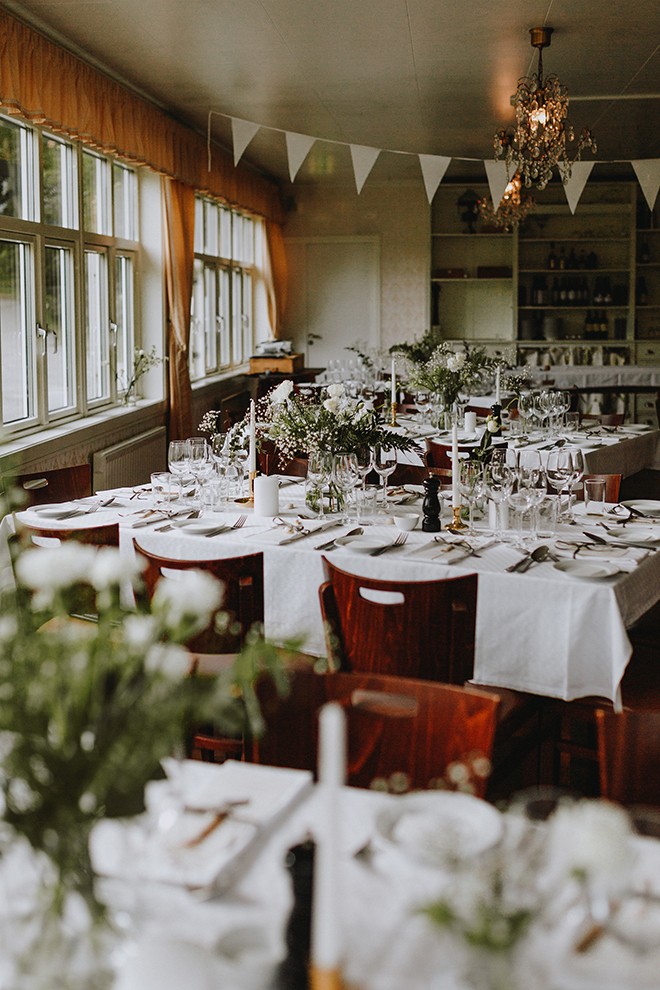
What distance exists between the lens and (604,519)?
390cm

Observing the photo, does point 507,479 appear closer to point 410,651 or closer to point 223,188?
point 410,651

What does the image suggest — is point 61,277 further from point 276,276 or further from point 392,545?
point 276,276

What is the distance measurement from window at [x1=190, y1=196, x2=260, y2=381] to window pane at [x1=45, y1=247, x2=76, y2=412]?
3052mm

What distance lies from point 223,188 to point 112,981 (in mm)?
9111

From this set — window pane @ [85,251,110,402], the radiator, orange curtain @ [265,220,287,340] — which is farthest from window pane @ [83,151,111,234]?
orange curtain @ [265,220,287,340]

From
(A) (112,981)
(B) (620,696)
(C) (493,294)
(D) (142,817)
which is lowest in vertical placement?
(B) (620,696)

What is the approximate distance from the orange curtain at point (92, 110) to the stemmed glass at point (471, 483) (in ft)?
9.50

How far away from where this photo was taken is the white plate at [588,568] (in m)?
3.11

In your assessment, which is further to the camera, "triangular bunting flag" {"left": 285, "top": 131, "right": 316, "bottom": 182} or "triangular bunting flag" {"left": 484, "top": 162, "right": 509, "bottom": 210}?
"triangular bunting flag" {"left": 484, "top": 162, "right": 509, "bottom": 210}

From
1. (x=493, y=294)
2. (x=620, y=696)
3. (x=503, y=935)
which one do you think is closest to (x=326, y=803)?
(x=503, y=935)

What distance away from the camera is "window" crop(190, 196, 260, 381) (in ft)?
32.4

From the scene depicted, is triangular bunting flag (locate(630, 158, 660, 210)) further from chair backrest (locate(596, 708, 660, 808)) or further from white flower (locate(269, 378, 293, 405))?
chair backrest (locate(596, 708, 660, 808))

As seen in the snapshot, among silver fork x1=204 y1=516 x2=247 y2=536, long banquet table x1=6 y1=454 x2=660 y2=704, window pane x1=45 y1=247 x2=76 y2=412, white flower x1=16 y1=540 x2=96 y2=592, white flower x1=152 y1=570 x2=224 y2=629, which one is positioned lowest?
long banquet table x1=6 y1=454 x2=660 y2=704

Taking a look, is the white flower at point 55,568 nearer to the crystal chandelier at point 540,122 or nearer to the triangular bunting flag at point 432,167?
the crystal chandelier at point 540,122
